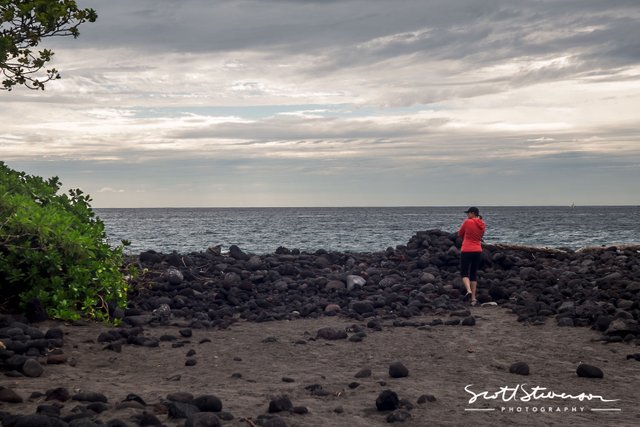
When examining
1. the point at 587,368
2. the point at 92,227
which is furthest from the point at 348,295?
the point at 587,368

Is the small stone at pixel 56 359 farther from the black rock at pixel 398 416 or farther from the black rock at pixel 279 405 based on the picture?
the black rock at pixel 398 416

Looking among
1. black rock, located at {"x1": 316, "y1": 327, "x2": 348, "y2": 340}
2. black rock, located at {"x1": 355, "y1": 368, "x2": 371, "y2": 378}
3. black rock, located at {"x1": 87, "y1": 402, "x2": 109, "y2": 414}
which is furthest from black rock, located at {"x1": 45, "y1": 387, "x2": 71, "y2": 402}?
black rock, located at {"x1": 316, "y1": 327, "x2": 348, "y2": 340}

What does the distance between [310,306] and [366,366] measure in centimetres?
487

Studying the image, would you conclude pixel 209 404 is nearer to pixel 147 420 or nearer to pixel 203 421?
pixel 203 421

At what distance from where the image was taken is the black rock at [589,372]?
30.7ft

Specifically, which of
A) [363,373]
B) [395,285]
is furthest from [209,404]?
[395,285]

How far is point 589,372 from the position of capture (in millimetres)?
9367

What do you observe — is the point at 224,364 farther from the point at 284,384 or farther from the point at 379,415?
the point at 379,415

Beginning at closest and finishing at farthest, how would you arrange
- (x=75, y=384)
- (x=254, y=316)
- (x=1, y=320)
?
(x=75, y=384) → (x=1, y=320) → (x=254, y=316)

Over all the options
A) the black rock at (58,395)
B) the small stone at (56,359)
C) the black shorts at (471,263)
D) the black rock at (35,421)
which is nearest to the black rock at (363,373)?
the black rock at (58,395)

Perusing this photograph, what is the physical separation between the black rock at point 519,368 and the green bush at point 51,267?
24.3 ft

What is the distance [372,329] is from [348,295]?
351 cm

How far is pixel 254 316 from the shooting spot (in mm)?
14008

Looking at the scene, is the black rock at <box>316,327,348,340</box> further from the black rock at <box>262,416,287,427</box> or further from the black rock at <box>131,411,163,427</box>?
the black rock at <box>131,411,163,427</box>
